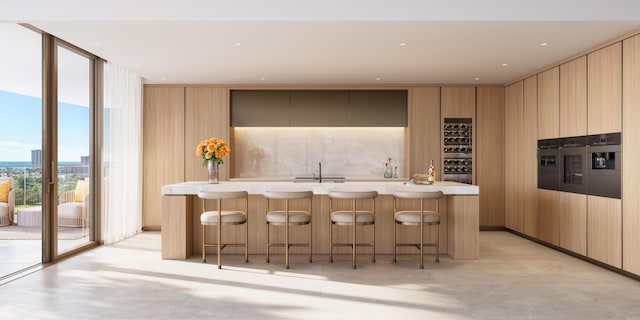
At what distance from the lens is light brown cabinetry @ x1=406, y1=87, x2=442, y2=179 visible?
7781 mm

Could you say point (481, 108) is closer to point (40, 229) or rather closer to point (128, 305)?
point (128, 305)

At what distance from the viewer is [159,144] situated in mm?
7777

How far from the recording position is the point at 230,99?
784 cm

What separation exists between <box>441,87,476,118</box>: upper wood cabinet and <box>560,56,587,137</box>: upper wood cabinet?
1.93 metres

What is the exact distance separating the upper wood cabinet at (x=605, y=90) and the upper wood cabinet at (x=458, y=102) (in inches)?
99.2

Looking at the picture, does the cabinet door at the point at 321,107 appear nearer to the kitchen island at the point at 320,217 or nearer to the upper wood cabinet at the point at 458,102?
the upper wood cabinet at the point at 458,102

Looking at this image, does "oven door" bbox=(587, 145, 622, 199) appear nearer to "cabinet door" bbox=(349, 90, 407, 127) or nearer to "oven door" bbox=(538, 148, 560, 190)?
"oven door" bbox=(538, 148, 560, 190)

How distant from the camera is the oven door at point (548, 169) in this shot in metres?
6.22

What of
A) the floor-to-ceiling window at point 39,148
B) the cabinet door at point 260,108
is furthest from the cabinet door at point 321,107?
the floor-to-ceiling window at point 39,148

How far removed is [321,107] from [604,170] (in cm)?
440

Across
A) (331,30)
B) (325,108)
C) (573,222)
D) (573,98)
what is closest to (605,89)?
(573,98)

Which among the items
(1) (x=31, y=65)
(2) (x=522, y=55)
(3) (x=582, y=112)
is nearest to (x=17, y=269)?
(1) (x=31, y=65)

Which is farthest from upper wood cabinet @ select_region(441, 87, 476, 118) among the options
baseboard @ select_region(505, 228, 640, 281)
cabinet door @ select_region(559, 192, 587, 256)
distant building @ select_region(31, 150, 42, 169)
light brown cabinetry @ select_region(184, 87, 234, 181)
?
distant building @ select_region(31, 150, 42, 169)

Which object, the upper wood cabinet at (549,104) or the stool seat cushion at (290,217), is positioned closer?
the stool seat cushion at (290,217)
